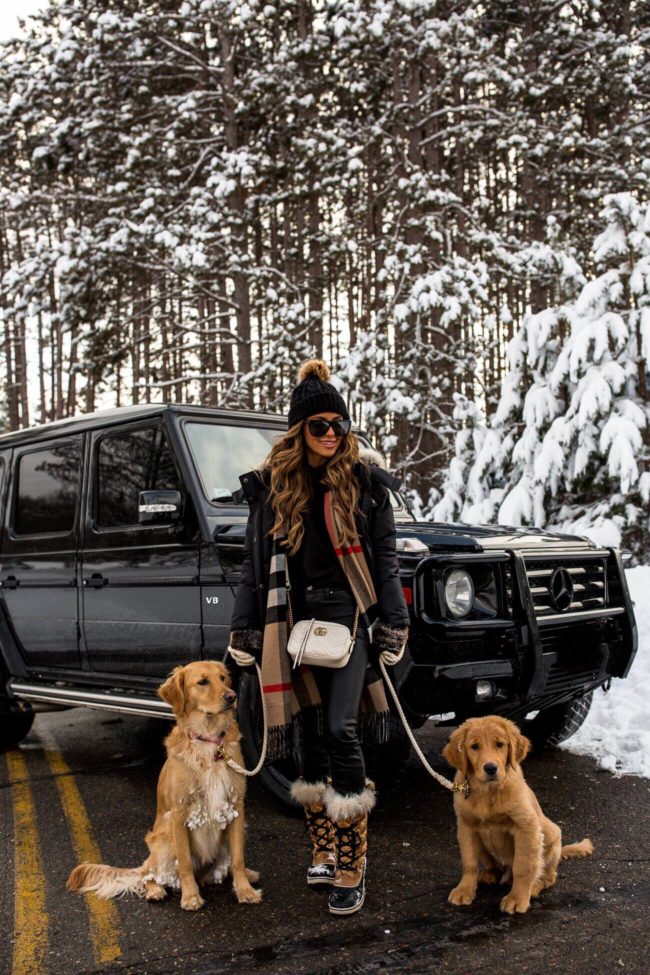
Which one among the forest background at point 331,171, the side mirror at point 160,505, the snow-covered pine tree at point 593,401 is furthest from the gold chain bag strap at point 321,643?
the forest background at point 331,171

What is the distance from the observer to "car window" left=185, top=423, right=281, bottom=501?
16.4 ft

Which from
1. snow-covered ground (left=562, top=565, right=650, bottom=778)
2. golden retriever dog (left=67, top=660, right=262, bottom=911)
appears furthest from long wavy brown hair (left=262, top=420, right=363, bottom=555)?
snow-covered ground (left=562, top=565, right=650, bottom=778)

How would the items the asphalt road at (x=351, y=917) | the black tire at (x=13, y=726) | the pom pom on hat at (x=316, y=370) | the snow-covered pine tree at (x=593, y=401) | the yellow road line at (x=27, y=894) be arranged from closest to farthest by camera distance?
the asphalt road at (x=351, y=917) < the yellow road line at (x=27, y=894) < the pom pom on hat at (x=316, y=370) < the black tire at (x=13, y=726) < the snow-covered pine tree at (x=593, y=401)

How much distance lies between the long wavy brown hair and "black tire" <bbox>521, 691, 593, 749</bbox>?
2.63m

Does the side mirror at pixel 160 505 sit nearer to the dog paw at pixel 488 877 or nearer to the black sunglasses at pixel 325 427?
the black sunglasses at pixel 325 427

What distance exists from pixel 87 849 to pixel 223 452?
2.34 metres

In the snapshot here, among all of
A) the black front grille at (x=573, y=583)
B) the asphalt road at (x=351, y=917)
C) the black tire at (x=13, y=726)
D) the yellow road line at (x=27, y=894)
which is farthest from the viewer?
the black tire at (x=13, y=726)

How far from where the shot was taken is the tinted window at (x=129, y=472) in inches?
202

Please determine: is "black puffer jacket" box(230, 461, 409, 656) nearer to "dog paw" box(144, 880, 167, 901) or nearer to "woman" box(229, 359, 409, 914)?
"woman" box(229, 359, 409, 914)

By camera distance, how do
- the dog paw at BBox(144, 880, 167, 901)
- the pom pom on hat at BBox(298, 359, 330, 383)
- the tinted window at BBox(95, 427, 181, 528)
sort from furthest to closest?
the tinted window at BBox(95, 427, 181, 528), the pom pom on hat at BBox(298, 359, 330, 383), the dog paw at BBox(144, 880, 167, 901)

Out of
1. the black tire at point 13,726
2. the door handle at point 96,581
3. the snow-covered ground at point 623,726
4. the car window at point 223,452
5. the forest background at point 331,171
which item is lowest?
the black tire at point 13,726

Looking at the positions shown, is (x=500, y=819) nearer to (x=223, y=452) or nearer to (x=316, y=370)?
(x=316, y=370)

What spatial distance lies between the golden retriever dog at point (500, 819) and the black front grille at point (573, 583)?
1.13 metres

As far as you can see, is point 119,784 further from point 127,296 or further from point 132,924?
point 127,296
